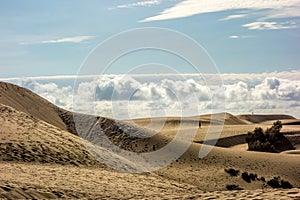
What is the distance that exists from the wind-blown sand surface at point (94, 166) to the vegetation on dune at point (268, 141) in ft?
39.7

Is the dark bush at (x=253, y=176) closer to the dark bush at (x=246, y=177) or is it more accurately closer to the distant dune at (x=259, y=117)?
the dark bush at (x=246, y=177)

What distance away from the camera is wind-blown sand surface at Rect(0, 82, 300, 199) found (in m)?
18.9

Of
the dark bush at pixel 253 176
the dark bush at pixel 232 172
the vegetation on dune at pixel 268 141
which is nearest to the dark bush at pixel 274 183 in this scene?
the dark bush at pixel 253 176

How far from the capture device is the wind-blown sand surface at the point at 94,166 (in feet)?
62.0

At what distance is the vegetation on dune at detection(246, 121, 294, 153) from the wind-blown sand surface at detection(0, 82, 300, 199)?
1209 centimetres

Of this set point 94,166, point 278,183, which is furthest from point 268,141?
point 94,166

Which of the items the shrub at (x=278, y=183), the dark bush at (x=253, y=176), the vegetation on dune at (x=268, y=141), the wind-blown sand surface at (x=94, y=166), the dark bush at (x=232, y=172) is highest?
the wind-blown sand surface at (x=94, y=166)

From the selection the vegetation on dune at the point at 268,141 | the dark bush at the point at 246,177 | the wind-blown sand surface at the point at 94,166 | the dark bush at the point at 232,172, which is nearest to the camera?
the wind-blown sand surface at the point at 94,166

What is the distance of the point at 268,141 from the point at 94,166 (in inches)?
1578

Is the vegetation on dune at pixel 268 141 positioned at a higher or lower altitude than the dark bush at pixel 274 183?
lower

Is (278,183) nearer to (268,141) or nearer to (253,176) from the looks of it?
(253,176)

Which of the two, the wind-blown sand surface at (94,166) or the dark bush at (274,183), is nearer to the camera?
the wind-blown sand surface at (94,166)

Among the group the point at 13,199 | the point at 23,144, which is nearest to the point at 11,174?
the point at 13,199

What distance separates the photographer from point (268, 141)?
209ft
